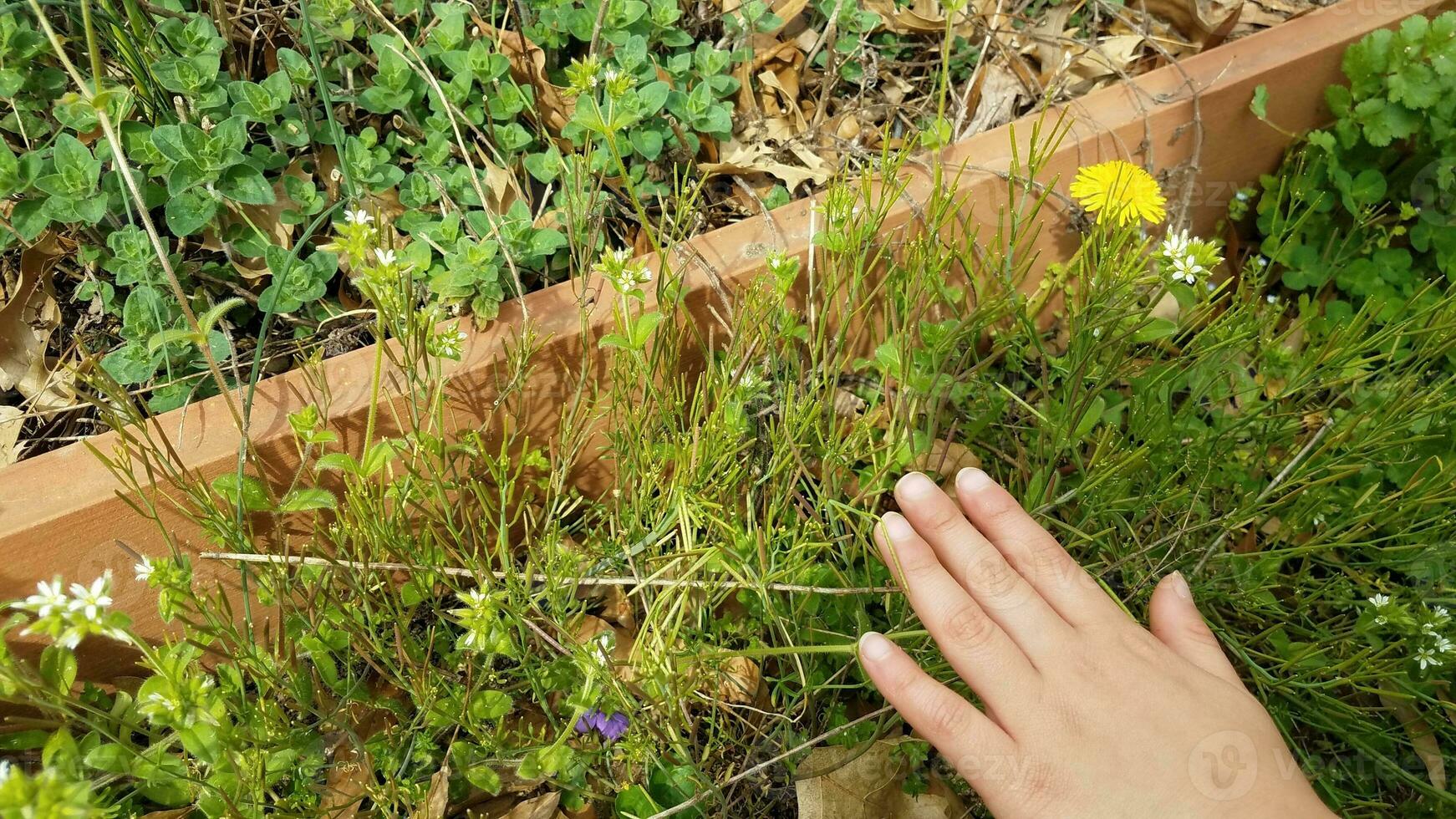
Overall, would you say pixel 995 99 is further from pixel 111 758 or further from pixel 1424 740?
pixel 111 758

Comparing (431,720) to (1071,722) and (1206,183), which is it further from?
(1206,183)

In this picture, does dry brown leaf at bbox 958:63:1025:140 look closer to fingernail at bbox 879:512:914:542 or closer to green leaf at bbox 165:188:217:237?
→ fingernail at bbox 879:512:914:542

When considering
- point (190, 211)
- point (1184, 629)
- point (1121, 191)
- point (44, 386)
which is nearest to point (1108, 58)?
point (1121, 191)

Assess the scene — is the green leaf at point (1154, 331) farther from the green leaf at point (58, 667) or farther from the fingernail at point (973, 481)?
the green leaf at point (58, 667)

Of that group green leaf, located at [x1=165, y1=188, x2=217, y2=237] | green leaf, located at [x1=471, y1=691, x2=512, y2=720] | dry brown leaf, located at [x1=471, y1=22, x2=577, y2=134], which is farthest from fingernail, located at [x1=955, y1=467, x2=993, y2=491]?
green leaf, located at [x1=165, y1=188, x2=217, y2=237]

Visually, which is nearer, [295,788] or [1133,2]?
[295,788]

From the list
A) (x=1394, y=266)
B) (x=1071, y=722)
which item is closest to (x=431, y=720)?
(x=1071, y=722)
